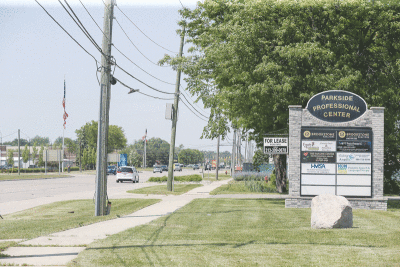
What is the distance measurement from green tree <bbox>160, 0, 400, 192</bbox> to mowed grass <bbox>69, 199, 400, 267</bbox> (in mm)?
6278

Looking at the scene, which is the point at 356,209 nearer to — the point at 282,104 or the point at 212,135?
the point at 282,104

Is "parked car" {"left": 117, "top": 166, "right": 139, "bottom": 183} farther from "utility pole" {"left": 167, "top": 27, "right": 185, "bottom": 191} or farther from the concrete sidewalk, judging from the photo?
the concrete sidewalk

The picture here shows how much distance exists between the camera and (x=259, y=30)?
18875 millimetres

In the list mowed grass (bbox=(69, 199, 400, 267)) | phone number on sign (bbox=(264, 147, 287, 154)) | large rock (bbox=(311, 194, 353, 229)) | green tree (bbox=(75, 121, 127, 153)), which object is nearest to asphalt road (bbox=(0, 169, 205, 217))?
mowed grass (bbox=(69, 199, 400, 267))

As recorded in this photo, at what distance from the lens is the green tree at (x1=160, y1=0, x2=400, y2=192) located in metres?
18.1

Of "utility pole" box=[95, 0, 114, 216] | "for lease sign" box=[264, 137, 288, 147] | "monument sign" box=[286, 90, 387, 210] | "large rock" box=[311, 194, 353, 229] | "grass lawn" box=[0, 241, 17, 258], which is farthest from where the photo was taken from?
"for lease sign" box=[264, 137, 288, 147]

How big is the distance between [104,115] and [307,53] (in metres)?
7.86

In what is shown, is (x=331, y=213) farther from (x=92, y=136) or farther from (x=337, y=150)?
(x=92, y=136)

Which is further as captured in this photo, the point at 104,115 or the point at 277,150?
the point at 277,150

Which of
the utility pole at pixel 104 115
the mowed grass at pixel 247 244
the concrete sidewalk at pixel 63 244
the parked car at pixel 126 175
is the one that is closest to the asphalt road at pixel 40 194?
the utility pole at pixel 104 115

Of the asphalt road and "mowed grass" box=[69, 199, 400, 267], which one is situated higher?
"mowed grass" box=[69, 199, 400, 267]

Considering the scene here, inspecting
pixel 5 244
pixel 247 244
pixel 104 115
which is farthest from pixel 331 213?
pixel 104 115

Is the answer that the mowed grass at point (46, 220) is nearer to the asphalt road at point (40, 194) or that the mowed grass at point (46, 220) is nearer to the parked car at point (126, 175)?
the asphalt road at point (40, 194)

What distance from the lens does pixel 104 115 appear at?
51.8 feet
